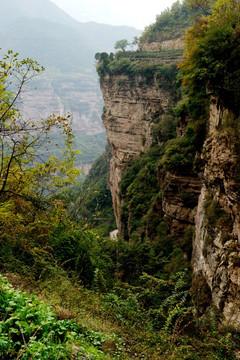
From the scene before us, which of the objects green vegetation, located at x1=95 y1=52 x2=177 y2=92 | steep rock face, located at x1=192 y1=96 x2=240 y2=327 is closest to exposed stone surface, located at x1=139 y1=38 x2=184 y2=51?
green vegetation, located at x1=95 y1=52 x2=177 y2=92

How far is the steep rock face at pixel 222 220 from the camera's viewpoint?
8.54 metres

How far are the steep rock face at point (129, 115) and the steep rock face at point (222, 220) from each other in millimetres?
22551

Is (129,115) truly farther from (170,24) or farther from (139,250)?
(139,250)

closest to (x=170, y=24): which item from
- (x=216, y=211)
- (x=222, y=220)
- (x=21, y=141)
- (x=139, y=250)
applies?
(x=139, y=250)

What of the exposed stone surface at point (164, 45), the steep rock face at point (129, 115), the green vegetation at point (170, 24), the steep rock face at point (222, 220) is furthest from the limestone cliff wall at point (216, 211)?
the green vegetation at point (170, 24)

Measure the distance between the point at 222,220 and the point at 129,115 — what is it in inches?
1197

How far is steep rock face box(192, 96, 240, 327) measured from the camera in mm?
8539

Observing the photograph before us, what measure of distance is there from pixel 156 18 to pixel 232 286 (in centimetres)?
5426

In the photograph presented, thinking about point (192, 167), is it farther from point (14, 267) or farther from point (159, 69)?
point (159, 69)

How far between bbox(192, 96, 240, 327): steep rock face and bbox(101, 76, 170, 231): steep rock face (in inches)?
888

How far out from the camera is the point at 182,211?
16.9m

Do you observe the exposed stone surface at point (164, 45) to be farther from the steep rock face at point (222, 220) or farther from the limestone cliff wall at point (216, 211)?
the steep rock face at point (222, 220)

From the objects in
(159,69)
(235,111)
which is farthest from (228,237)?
(159,69)

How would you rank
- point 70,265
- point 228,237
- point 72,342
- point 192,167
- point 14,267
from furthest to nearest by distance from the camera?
point 192,167, point 228,237, point 70,265, point 14,267, point 72,342
